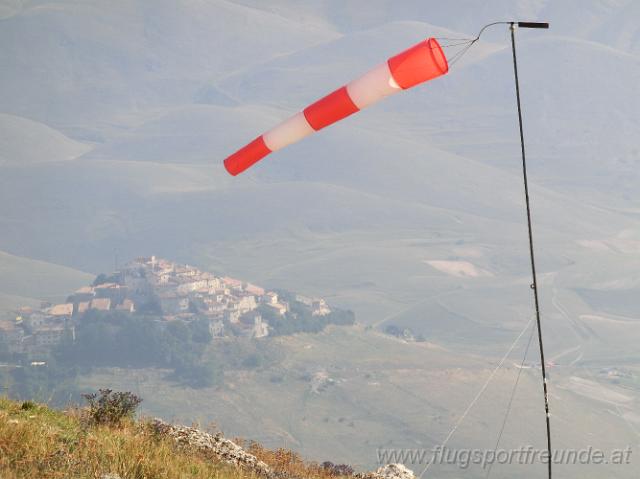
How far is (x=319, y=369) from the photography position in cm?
19650

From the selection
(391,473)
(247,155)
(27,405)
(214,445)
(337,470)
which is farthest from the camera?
(337,470)

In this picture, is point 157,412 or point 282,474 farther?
point 157,412

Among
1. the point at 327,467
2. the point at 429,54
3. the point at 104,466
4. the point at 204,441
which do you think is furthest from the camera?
the point at 327,467

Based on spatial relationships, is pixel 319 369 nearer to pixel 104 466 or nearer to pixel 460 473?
pixel 460 473

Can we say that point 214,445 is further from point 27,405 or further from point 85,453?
point 85,453

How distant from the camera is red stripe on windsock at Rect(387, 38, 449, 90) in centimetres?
905

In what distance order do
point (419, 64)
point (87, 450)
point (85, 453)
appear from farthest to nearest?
point (419, 64) → point (87, 450) → point (85, 453)

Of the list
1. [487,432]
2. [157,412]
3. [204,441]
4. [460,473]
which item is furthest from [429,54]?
[157,412]

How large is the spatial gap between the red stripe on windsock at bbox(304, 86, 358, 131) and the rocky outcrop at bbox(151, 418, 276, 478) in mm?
3402

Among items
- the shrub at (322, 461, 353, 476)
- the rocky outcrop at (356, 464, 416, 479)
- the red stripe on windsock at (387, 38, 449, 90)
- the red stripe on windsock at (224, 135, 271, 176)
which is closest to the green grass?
the rocky outcrop at (356, 464, 416, 479)

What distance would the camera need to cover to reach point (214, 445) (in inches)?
382

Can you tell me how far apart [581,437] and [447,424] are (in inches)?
880

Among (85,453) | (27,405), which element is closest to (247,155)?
(27,405)

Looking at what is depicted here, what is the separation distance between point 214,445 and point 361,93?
3885 mm
